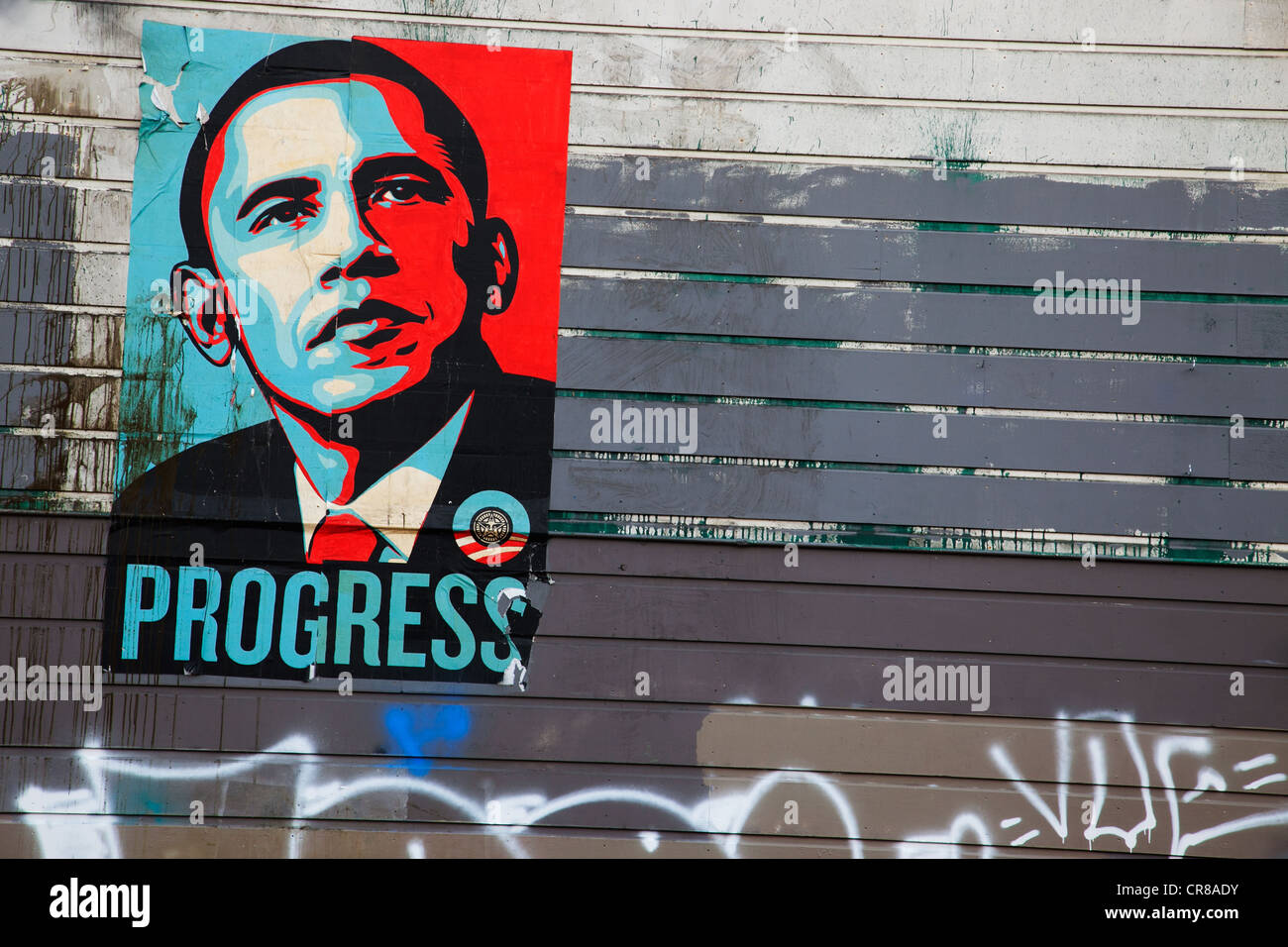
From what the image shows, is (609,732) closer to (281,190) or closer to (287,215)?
(287,215)

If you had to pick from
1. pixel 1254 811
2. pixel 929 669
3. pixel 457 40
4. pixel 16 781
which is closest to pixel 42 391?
pixel 16 781

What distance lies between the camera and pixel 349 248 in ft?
13.6

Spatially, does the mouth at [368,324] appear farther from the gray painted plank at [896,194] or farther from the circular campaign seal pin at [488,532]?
the gray painted plank at [896,194]

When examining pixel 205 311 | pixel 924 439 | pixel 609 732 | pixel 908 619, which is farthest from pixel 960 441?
pixel 205 311

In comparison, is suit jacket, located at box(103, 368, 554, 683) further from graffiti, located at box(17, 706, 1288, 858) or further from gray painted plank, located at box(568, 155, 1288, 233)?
gray painted plank, located at box(568, 155, 1288, 233)

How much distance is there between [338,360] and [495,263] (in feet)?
2.73

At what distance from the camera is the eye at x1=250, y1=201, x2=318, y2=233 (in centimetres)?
414

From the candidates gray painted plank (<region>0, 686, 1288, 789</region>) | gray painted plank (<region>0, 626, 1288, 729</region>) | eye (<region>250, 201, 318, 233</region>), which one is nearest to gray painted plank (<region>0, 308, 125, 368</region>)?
eye (<region>250, 201, 318, 233</region>)

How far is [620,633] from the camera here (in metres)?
4.09

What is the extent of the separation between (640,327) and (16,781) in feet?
11.0

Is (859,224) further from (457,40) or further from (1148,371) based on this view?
(457,40)

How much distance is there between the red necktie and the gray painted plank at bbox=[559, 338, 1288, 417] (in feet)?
3.64

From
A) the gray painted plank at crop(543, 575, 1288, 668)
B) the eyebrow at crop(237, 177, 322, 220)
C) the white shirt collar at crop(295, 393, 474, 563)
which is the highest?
the eyebrow at crop(237, 177, 322, 220)

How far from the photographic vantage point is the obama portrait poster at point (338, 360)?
4055 millimetres
